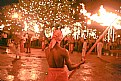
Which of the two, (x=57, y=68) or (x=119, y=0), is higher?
(x=119, y=0)

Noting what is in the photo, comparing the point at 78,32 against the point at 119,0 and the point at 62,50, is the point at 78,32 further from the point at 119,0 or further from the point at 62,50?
the point at 62,50

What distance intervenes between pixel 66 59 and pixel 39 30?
102 feet

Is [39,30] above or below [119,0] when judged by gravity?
below

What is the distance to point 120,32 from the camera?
46.1 meters

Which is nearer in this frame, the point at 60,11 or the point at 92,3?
the point at 60,11

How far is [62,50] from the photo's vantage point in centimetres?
606

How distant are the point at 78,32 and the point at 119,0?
730cm

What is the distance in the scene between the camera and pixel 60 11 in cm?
3519

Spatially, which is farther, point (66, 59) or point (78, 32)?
point (78, 32)

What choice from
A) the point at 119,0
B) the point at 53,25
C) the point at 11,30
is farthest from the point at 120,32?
the point at 11,30

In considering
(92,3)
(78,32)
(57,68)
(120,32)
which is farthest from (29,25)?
(57,68)

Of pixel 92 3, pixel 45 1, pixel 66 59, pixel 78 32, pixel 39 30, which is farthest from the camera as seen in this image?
pixel 92 3

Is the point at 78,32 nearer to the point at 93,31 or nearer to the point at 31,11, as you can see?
the point at 93,31

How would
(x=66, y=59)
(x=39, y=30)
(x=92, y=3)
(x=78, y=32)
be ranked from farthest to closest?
(x=92, y=3) < (x=78, y=32) < (x=39, y=30) < (x=66, y=59)
